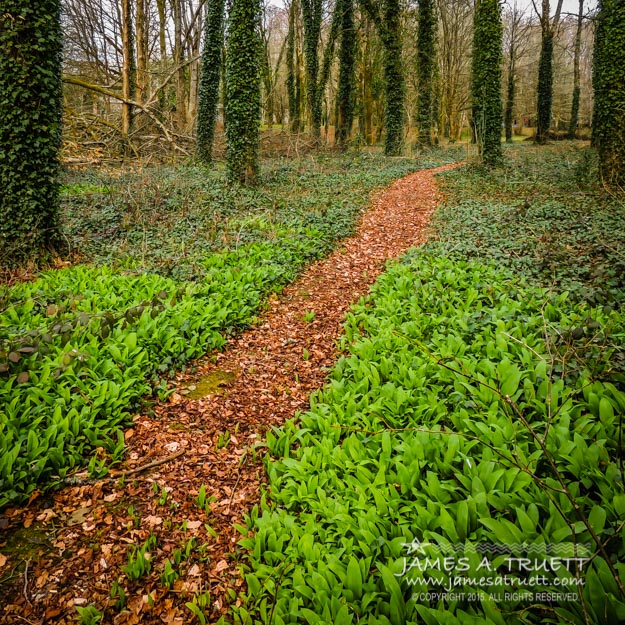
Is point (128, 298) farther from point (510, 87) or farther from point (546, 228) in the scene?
point (510, 87)

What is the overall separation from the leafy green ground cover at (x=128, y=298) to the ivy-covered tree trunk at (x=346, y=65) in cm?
1314

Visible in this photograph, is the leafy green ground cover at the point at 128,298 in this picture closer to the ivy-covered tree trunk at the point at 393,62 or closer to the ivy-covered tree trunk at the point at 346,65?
the ivy-covered tree trunk at the point at 393,62

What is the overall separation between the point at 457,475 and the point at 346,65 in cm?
2538

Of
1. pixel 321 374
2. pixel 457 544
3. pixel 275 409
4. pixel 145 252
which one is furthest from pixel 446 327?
pixel 145 252

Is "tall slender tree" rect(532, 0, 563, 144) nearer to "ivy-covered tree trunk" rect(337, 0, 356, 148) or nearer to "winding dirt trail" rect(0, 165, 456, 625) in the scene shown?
"ivy-covered tree trunk" rect(337, 0, 356, 148)

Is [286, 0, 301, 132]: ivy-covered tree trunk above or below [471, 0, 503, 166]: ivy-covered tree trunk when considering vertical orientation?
above

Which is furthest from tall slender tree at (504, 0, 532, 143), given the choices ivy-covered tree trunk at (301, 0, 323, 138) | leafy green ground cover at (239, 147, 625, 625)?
leafy green ground cover at (239, 147, 625, 625)

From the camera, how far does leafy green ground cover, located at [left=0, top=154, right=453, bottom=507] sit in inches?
139

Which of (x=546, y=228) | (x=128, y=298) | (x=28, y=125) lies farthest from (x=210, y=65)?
(x=546, y=228)

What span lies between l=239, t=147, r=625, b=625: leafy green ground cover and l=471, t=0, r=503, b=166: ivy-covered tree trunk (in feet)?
39.8

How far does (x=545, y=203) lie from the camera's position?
988cm

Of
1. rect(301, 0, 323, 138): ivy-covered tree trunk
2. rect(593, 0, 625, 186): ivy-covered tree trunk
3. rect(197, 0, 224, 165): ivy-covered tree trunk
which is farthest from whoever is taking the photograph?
rect(301, 0, 323, 138): ivy-covered tree trunk

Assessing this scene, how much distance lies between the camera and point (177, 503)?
10.6 feet

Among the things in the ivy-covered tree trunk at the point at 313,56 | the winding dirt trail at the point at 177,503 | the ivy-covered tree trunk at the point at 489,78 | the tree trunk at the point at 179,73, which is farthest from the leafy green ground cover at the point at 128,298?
the ivy-covered tree trunk at the point at 313,56
